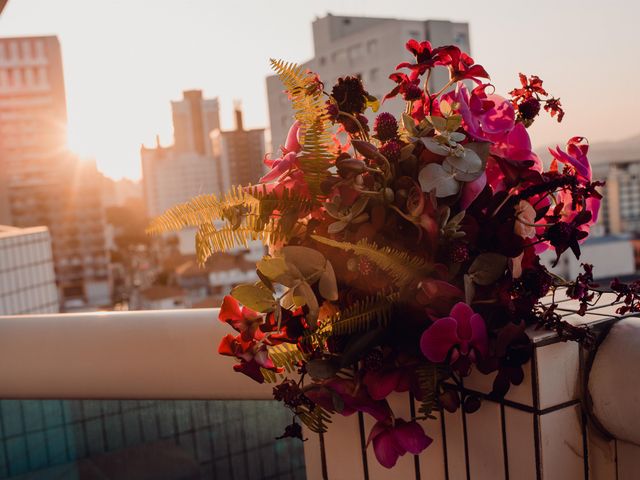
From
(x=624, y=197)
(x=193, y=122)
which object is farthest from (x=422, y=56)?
(x=193, y=122)

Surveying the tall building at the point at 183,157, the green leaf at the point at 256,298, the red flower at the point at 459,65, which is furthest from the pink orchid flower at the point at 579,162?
the tall building at the point at 183,157

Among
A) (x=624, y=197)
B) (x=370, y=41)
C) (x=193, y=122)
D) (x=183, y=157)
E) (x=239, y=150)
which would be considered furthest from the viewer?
(x=193, y=122)

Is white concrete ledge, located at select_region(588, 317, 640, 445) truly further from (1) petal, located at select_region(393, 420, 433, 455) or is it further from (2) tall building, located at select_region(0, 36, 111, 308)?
(2) tall building, located at select_region(0, 36, 111, 308)

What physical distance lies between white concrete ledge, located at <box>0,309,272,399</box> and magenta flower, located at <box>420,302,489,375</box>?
0.53m

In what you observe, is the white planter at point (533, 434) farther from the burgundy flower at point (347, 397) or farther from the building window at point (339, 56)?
the building window at point (339, 56)

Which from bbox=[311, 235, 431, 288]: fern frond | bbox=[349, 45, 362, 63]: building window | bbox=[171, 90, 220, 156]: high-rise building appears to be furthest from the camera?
bbox=[171, 90, 220, 156]: high-rise building

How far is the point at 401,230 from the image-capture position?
69 cm

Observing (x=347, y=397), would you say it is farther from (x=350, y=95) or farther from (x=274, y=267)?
(x=350, y=95)

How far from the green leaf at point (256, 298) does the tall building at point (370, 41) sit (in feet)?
81.5

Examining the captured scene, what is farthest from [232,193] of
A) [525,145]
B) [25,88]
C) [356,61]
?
[25,88]

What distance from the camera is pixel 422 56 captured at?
73 cm

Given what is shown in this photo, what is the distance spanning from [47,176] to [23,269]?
3633cm

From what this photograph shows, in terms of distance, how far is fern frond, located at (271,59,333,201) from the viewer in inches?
27.9

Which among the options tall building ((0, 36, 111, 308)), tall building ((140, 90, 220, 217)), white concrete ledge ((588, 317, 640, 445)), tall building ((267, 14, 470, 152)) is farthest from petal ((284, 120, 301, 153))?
tall building ((140, 90, 220, 217))
